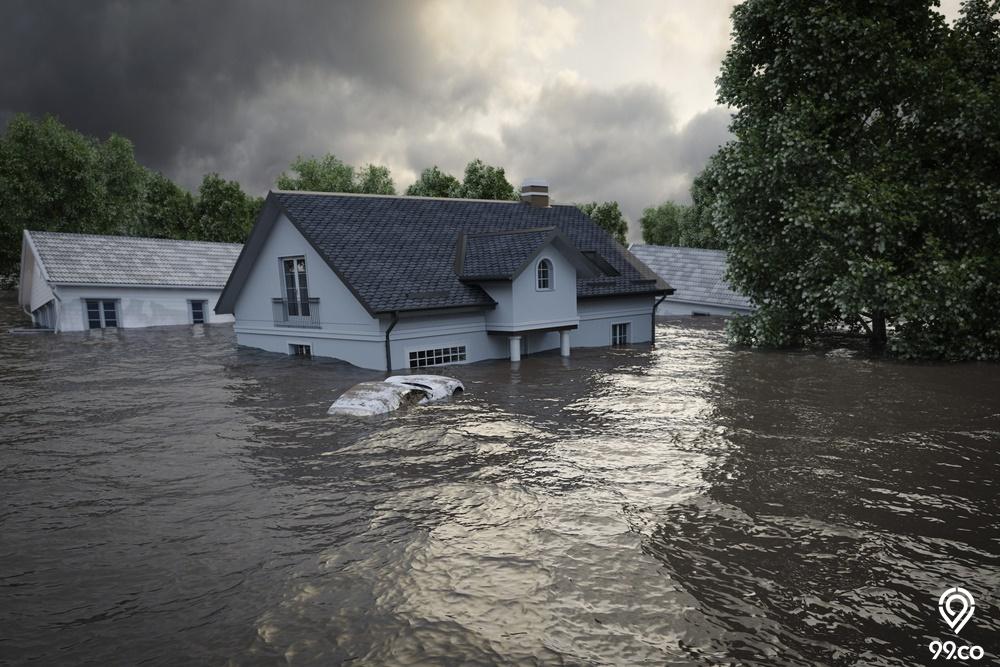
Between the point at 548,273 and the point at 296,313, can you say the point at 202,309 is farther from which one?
the point at 548,273

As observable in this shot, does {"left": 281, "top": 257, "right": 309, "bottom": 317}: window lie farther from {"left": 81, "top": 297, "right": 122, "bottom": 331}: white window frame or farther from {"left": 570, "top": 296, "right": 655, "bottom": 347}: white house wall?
{"left": 81, "top": 297, "right": 122, "bottom": 331}: white window frame

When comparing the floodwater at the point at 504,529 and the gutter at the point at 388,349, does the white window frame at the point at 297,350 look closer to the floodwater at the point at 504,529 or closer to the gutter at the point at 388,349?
the gutter at the point at 388,349

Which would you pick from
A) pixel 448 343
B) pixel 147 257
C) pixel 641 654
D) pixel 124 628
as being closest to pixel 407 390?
pixel 448 343

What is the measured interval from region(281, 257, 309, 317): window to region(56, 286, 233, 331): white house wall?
16.9m

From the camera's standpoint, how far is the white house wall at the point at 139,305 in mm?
36219

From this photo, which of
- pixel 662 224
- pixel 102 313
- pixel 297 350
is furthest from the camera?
pixel 662 224

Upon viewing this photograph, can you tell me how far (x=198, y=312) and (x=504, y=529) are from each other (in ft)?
124

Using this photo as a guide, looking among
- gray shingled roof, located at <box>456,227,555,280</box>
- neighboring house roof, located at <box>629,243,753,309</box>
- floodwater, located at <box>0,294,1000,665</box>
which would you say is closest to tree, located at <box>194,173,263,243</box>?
neighboring house roof, located at <box>629,243,753,309</box>

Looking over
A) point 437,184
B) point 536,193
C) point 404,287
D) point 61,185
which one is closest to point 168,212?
point 61,185

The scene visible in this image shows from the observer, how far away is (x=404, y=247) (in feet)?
80.6

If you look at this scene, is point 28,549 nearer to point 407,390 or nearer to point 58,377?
point 407,390

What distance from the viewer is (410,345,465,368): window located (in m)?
22.4

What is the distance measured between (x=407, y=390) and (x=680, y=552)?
9367 millimetres

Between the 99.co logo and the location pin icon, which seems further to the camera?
the location pin icon
